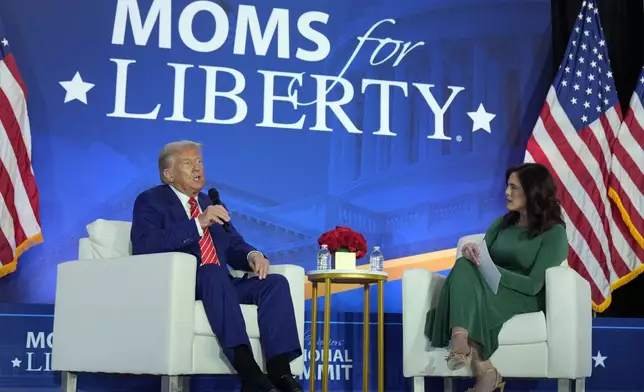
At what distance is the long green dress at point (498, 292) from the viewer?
12.1 feet

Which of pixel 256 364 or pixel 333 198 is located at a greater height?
pixel 333 198

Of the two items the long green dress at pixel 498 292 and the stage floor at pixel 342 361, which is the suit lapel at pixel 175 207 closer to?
the stage floor at pixel 342 361

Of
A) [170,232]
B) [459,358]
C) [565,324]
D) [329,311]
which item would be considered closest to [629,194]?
[565,324]

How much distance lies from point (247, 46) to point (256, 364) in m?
2.46

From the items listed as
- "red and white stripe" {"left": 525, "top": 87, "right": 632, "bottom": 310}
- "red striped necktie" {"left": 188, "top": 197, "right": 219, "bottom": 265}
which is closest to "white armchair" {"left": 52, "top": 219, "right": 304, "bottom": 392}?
"red striped necktie" {"left": 188, "top": 197, "right": 219, "bottom": 265}

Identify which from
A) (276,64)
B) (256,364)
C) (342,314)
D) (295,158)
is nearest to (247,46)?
(276,64)

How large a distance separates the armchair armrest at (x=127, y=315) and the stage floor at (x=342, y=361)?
546 mm

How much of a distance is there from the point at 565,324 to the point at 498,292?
31 centimetres

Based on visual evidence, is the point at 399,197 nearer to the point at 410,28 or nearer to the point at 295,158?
the point at 295,158

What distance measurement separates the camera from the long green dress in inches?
146

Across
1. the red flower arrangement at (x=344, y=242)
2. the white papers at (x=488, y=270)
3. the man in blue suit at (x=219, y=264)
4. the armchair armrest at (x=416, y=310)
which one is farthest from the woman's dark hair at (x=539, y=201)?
the man in blue suit at (x=219, y=264)

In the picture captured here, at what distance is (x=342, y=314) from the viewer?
500 cm

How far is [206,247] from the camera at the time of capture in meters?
3.95

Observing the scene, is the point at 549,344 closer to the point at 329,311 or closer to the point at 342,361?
the point at 329,311
